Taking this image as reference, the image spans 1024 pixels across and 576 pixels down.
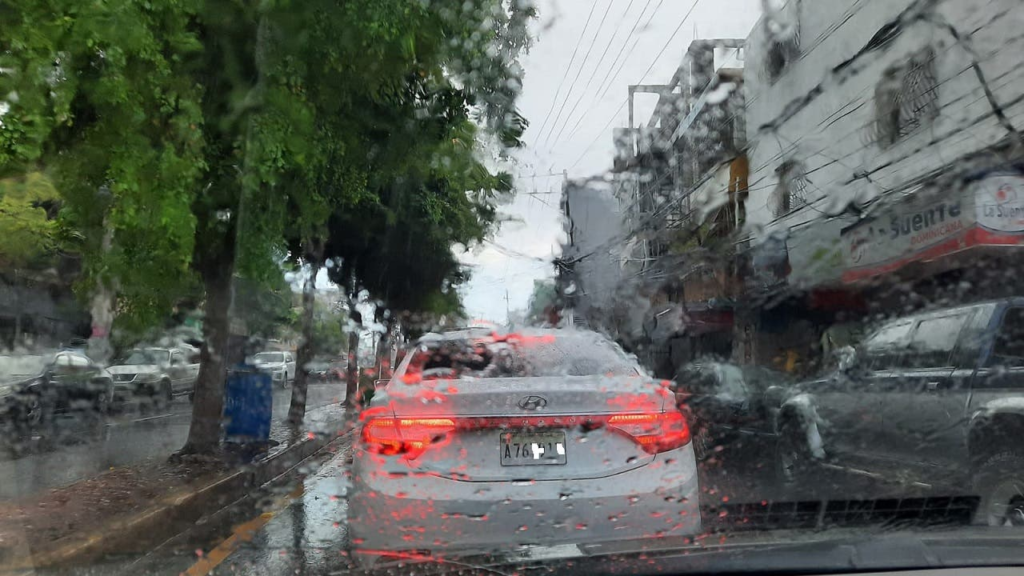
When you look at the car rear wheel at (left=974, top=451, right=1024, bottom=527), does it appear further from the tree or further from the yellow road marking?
the tree

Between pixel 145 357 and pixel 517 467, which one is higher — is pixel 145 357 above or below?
above

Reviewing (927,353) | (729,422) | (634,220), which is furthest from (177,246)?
(634,220)

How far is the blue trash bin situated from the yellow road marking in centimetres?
319

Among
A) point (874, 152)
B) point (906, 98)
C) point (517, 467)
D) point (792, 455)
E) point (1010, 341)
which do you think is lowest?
point (792, 455)

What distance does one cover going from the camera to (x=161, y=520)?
18.7 feet

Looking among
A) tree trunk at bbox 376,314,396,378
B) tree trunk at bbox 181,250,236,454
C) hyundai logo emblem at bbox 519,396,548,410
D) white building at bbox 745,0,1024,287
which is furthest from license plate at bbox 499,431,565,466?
tree trunk at bbox 376,314,396,378

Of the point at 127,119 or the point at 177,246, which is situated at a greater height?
the point at 127,119

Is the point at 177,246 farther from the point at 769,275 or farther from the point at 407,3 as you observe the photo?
the point at 769,275

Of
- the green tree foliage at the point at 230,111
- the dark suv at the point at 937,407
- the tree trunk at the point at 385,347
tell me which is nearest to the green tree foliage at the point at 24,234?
the green tree foliage at the point at 230,111

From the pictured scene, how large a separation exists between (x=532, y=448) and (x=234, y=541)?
293 cm

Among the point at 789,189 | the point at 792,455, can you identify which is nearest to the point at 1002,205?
the point at 792,455

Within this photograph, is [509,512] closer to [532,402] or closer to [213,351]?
[532,402]

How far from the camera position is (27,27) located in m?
4.27

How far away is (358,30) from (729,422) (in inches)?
303
